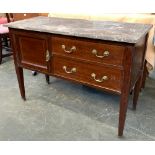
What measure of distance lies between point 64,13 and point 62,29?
719mm

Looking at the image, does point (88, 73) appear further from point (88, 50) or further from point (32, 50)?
point (32, 50)

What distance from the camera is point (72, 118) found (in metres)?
1.68

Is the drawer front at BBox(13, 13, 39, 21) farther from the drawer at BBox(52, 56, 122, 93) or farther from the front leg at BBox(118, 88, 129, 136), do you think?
the front leg at BBox(118, 88, 129, 136)

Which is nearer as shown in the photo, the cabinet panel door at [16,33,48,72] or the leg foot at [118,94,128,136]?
the leg foot at [118,94,128,136]

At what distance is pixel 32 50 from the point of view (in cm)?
157

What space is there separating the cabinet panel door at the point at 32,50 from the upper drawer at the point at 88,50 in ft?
0.36

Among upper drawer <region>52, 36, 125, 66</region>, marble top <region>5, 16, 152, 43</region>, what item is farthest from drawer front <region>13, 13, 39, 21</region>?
upper drawer <region>52, 36, 125, 66</region>

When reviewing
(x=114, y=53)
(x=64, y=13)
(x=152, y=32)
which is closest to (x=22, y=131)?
(x=114, y=53)

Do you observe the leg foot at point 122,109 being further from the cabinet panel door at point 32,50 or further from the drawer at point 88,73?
the cabinet panel door at point 32,50

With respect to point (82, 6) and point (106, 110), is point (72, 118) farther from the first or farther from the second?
point (82, 6)

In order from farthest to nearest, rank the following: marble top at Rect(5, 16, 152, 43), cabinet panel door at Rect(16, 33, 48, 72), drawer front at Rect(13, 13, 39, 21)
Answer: drawer front at Rect(13, 13, 39, 21) → cabinet panel door at Rect(16, 33, 48, 72) → marble top at Rect(5, 16, 152, 43)

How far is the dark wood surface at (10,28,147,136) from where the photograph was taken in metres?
1.22

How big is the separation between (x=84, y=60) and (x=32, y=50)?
46cm

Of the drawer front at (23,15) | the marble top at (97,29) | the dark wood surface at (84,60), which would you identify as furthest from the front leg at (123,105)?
the drawer front at (23,15)
